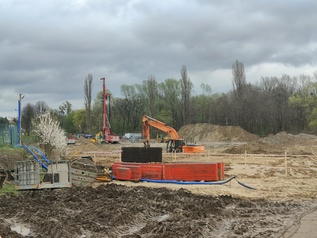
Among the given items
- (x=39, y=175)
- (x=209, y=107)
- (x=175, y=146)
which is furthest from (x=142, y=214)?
(x=209, y=107)

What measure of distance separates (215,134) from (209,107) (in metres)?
22.0

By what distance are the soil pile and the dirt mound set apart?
56932mm

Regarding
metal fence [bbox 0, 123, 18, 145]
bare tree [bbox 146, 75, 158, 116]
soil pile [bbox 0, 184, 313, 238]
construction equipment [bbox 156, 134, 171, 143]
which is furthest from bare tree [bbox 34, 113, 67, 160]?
bare tree [bbox 146, 75, 158, 116]

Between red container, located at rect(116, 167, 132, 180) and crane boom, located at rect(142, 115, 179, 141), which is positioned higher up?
crane boom, located at rect(142, 115, 179, 141)

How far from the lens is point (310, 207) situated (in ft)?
47.4

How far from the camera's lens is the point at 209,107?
97625mm

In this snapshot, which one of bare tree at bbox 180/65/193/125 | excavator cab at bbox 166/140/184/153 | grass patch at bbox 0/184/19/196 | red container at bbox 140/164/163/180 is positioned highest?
bare tree at bbox 180/65/193/125

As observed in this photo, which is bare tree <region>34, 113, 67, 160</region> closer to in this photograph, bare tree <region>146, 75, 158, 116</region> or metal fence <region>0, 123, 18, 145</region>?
metal fence <region>0, 123, 18, 145</region>

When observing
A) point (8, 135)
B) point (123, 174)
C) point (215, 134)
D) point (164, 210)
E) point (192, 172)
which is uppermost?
point (8, 135)

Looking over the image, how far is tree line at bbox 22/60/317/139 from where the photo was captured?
275 ft

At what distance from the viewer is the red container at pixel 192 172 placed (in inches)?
811

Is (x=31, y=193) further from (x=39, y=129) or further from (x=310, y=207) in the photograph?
(x=39, y=129)

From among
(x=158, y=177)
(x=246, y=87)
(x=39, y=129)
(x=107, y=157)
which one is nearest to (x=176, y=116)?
(x=246, y=87)

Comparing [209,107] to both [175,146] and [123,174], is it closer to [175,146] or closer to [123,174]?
[175,146]
